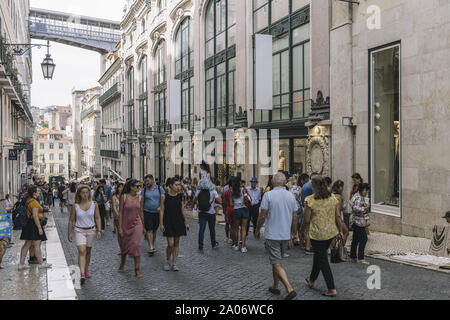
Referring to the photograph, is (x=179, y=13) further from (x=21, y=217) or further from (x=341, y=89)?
(x=21, y=217)

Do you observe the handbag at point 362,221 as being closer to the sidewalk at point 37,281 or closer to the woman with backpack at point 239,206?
the woman with backpack at point 239,206

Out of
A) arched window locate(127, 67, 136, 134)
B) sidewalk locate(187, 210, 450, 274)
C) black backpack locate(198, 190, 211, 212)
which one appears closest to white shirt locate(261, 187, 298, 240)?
sidewalk locate(187, 210, 450, 274)

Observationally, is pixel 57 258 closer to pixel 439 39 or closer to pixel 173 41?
pixel 439 39

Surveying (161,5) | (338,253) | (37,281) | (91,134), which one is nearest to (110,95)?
(91,134)

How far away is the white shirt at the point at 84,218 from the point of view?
714cm

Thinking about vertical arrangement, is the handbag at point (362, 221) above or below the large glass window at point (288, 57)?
below

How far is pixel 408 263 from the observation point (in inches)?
312

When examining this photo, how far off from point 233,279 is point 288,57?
38.0 ft

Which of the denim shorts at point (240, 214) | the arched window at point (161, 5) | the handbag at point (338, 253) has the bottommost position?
the handbag at point (338, 253)

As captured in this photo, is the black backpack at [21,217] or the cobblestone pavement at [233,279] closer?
the cobblestone pavement at [233,279]

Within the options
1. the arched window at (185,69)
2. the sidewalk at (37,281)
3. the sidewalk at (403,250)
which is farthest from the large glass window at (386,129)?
the arched window at (185,69)

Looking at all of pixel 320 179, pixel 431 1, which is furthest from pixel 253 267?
pixel 431 1

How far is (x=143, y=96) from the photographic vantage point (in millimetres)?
38562

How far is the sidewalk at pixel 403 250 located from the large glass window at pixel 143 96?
2892cm
